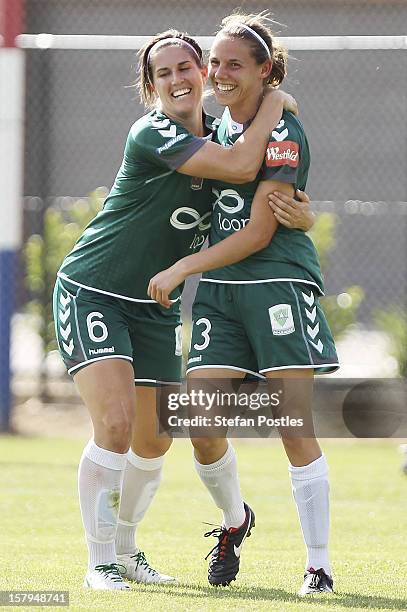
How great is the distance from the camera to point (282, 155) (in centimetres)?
434

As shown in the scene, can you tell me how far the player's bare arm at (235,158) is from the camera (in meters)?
4.29

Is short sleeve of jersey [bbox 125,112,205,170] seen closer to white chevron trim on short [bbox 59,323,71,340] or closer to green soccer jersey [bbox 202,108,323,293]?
green soccer jersey [bbox 202,108,323,293]

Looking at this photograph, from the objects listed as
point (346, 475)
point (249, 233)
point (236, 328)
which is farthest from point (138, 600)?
point (346, 475)

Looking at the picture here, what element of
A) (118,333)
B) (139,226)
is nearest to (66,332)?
(118,333)

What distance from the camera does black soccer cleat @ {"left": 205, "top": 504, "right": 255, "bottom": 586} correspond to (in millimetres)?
4617

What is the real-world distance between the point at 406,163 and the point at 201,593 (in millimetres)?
9361

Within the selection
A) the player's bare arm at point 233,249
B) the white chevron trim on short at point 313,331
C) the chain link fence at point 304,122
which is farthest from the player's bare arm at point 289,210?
the chain link fence at point 304,122

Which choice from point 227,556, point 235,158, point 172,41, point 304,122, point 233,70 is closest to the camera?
point 235,158

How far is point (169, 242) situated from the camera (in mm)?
4586

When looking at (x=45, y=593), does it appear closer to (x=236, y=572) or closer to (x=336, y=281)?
(x=236, y=572)

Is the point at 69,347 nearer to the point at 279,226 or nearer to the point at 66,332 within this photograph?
the point at 66,332

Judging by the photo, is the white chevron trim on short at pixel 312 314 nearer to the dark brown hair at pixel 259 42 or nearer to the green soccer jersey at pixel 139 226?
the green soccer jersey at pixel 139 226

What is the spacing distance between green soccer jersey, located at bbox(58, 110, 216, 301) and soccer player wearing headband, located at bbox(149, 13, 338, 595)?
0.40 feet

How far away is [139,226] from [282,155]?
0.60 meters
